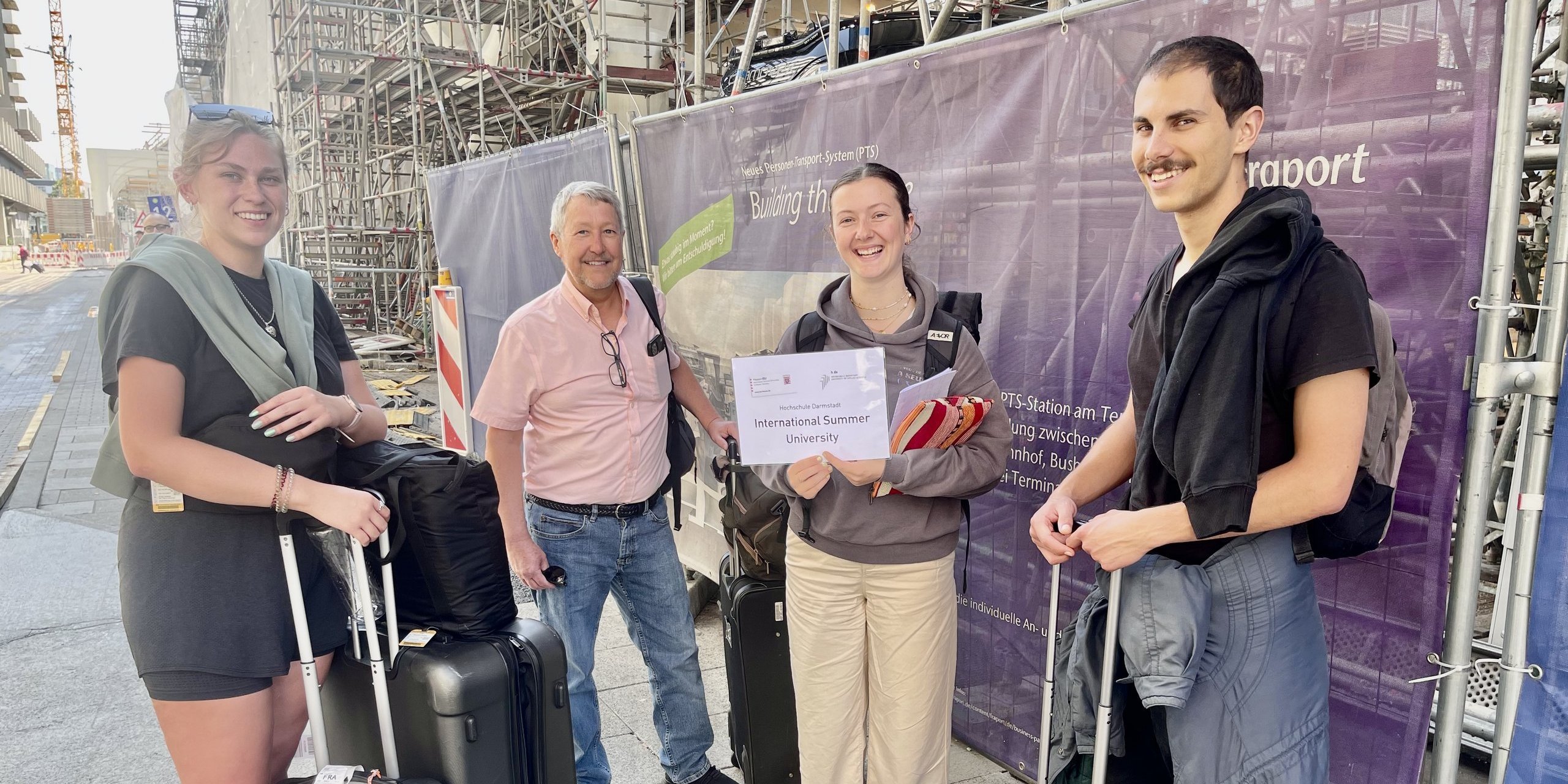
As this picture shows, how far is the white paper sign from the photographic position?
207cm

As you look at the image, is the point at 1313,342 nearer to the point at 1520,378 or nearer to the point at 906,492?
the point at 1520,378

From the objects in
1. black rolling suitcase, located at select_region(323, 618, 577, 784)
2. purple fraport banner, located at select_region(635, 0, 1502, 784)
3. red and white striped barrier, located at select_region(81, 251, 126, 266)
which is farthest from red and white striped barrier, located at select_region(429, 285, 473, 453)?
red and white striped barrier, located at select_region(81, 251, 126, 266)

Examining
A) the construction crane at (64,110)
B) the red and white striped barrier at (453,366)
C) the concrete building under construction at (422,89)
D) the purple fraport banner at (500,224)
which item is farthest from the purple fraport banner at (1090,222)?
the construction crane at (64,110)

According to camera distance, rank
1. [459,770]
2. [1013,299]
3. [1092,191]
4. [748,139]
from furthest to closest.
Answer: [748,139] < [1013,299] < [1092,191] < [459,770]

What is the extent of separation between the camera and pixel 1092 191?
260 cm

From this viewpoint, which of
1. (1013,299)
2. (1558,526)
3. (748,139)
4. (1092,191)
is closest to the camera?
(1558,526)

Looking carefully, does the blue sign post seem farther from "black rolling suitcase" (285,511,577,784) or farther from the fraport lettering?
the fraport lettering

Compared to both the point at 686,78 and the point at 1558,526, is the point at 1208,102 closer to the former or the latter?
the point at 1558,526

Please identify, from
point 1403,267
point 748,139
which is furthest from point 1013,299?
point 748,139

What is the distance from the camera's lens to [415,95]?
12492mm

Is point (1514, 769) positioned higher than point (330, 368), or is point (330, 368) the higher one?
point (330, 368)

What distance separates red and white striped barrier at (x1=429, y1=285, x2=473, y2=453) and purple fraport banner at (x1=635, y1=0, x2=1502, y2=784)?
302 centimetres

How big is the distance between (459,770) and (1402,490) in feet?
7.34

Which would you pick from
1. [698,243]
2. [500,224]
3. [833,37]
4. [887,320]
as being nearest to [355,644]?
[887,320]
